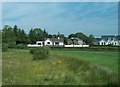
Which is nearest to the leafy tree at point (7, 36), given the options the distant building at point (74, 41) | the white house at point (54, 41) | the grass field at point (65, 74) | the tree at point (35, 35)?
the tree at point (35, 35)

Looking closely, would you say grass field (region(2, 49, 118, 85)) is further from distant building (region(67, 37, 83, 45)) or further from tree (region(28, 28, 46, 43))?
distant building (region(67, 37, 83, 45))

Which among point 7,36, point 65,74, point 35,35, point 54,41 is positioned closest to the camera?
point 65,74

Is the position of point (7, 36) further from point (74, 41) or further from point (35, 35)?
point (74, 41)

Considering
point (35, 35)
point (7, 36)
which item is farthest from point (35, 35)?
point (7, 36)

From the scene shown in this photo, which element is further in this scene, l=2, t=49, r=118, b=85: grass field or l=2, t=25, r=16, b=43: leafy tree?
l=2, t=25, r=16, b=43: leafy tree

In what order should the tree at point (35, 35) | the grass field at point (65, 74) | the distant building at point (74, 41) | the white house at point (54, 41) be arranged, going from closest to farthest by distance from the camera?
the grass field at point (65, 74)
the tree at point (35, 35)
the white house at point (54, 41)
the distant building at point (74, 41)

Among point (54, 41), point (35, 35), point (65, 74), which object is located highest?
point (35, 35)

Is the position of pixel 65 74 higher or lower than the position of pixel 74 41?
lower

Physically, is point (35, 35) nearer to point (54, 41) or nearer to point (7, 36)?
point (54, 41)

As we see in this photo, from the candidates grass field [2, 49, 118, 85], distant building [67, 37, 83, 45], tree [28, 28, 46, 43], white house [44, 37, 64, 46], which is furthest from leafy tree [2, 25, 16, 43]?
grass field [2, 49, 118, 85]

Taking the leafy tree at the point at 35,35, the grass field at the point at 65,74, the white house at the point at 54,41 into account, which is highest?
the leafy tree at the point at 35,35

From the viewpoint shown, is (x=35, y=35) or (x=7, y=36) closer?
(x=7, y=36)

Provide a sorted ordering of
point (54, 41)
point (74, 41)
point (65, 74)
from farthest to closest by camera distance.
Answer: point (74, 41), point (54, 41), point (65, 74)

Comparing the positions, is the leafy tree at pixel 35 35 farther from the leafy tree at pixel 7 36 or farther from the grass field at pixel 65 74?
the grass field at pixel 65 74
